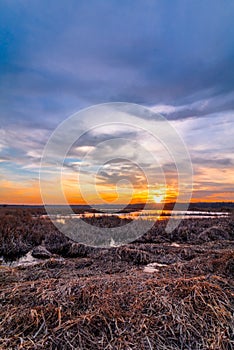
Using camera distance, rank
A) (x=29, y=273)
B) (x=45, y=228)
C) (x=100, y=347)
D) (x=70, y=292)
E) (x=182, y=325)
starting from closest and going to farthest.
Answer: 1. (x=100, y=347)
2. (x=182, y=325)
3. (x=70, y=292)
4. (x=29, y=273)
5. (x=45, y=228)

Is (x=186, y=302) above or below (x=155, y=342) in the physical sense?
above

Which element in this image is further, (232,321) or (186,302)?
(186,302)

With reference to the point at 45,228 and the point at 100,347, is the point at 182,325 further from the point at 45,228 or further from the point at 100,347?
the point at 45,228

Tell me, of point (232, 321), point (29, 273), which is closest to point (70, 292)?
point (29, 273)

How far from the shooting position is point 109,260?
29.5 ft

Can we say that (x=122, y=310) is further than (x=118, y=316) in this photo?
Yes

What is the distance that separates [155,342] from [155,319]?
45 centimetres

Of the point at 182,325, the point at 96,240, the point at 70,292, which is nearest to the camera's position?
the point at 182,325

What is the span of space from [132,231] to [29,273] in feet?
34.1

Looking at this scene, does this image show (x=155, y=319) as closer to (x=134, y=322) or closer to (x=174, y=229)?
(x=134, y=322)

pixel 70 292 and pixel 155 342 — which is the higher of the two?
pixel 70 292

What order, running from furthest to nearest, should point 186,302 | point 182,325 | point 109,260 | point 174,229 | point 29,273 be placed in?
point 174,229
point 109,260
point 29,273
point 186,302
point 182,325

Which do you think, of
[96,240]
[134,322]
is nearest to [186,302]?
[134,322]

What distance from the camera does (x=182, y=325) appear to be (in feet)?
13.4
